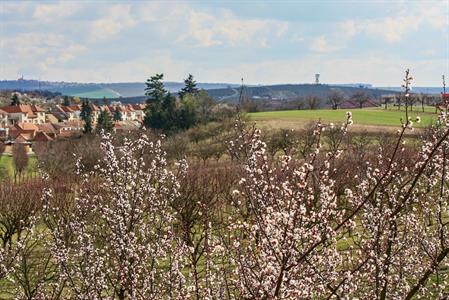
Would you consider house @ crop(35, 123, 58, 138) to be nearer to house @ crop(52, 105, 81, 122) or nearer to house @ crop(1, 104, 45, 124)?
house @ crop(1, 104, 45, 124)

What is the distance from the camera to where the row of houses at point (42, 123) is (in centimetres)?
10450

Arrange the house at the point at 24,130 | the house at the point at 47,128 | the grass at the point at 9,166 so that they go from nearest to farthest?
the grass at the point at 9,166 → the house at the point at 24,130 → the house at the point at 47,128

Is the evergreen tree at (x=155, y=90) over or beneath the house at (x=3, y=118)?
over

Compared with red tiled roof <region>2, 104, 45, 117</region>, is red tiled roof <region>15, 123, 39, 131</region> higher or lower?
lower

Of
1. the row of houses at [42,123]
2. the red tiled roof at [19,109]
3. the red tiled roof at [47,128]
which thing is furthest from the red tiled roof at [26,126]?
the red tiled roof at [19,109]

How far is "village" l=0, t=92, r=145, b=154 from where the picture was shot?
101m

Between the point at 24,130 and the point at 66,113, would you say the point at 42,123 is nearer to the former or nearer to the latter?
the point at 24,130

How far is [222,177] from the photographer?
31797 mm

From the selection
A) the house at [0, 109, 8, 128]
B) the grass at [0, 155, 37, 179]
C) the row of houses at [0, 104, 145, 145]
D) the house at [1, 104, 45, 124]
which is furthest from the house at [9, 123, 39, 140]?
the grass at [0, 155, 37, 179]

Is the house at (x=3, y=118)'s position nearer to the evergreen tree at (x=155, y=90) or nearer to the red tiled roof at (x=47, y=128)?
the red tiled roof at (x=47, y=128)

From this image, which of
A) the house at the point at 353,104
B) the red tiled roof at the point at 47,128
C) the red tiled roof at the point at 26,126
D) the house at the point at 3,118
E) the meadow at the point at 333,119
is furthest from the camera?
the house at the point at 353,104

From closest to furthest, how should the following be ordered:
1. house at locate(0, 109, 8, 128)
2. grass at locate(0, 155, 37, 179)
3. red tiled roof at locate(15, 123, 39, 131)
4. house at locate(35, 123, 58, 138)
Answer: grass at locate(0, 155, 37, 179)
red tiled roof at locate(15, 123, 39, 131)
house at locate(35, 123, 58, 138)
house at locate(0, 109, 8, 128)

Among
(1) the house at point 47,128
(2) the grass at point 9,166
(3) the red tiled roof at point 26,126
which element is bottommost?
(2) the grass at point 9,166

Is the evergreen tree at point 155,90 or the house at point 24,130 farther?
the house at point 24,130
